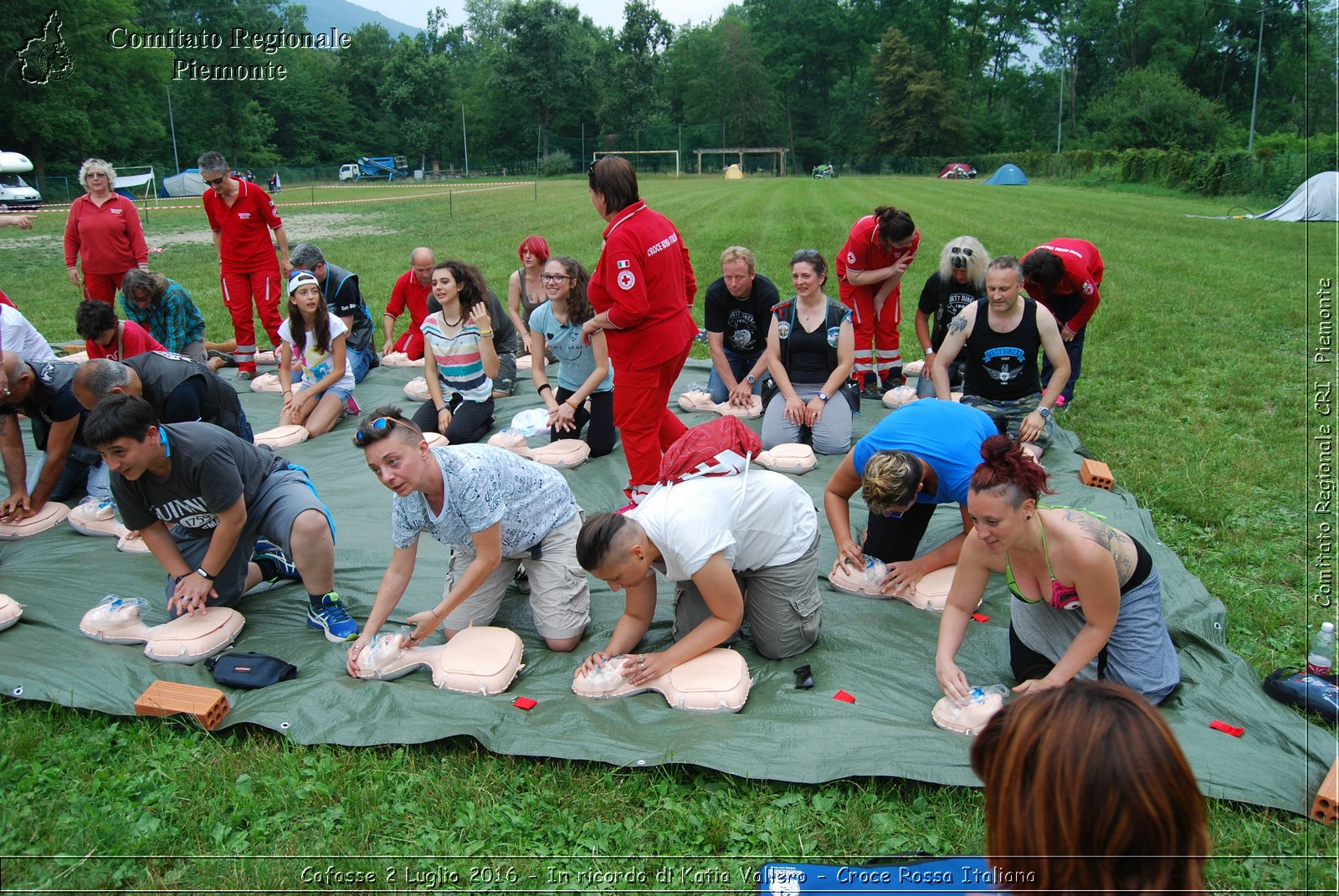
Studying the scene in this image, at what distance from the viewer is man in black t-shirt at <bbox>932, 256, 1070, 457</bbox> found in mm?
4926

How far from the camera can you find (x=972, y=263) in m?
6.04

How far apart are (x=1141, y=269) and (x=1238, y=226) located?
7918 mm

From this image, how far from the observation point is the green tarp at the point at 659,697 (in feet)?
9.21

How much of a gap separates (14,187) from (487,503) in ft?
103

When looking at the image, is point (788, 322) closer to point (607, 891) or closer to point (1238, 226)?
point (607, 891)

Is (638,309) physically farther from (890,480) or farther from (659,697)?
(659,697)

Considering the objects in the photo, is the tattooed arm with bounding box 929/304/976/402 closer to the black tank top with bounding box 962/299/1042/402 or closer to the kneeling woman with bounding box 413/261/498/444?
the black tank top with bounding box 962/299/1042/402

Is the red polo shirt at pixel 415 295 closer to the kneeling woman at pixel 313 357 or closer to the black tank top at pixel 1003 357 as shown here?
the kneeling woman at pixel 313 357

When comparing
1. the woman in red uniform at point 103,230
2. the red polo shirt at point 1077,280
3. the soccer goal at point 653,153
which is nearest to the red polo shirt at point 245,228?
the woman in red uniform at point 103,230

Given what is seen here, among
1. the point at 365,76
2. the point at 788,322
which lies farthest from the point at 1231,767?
the point at 365,76

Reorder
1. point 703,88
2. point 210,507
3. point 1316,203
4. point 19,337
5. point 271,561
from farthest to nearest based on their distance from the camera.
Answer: point 703,88, point 1316,203, point 19,337, point 271,561, point 210,507

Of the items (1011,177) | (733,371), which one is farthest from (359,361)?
(1011,177)

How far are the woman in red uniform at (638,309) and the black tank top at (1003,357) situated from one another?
73.2 inches

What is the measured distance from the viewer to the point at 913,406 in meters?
3.75
